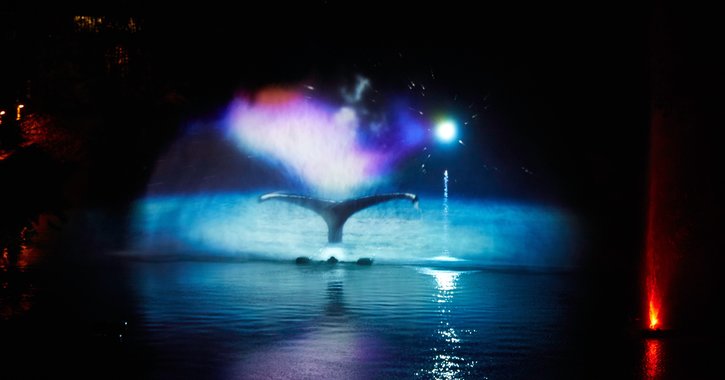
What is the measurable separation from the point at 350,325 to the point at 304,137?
23.0 metres

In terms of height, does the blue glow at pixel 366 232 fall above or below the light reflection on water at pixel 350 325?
above

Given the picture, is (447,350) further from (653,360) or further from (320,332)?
(653,360)

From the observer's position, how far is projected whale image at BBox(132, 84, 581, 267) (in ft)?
88.8

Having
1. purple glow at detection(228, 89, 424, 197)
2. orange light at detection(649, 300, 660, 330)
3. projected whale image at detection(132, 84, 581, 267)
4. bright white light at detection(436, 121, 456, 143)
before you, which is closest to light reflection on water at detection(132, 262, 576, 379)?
orange light at detection(649, 300, 660, 330)

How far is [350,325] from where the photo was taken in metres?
11.2

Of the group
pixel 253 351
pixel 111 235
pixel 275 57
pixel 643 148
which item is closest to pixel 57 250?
pixel 111 235

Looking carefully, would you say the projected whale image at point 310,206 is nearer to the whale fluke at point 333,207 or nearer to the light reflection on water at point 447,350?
the whale fluke at point 333,207

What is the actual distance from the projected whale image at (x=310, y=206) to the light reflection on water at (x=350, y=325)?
7060 mm

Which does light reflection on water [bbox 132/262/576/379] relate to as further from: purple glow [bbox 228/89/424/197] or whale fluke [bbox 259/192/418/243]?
Answer: purple glow [bbox 228/89/424/197]

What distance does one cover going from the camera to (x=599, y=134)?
119 feet

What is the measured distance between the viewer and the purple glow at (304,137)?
33.4 meters

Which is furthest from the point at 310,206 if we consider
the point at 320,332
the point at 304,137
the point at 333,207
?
the point at 320,332

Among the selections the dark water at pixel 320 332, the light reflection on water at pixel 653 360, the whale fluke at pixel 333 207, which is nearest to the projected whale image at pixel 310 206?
the whale fluke at pixel 333 207

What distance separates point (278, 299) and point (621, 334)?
5.77 m
